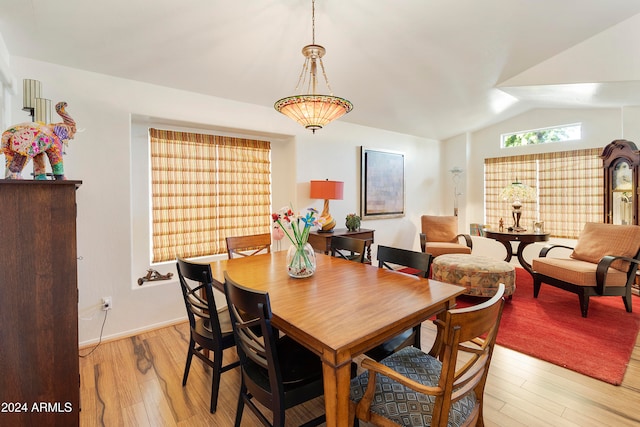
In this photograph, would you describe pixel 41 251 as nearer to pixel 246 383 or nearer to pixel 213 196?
pixel 246 383

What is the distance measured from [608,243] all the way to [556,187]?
176 centimetres

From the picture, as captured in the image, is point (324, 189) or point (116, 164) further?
point (324, 189)

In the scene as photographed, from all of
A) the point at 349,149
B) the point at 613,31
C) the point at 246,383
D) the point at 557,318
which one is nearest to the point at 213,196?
the point at 349,149

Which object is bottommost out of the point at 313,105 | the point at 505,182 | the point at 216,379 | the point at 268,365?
the point at 216,379

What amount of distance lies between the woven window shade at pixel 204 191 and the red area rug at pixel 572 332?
2.92 metres

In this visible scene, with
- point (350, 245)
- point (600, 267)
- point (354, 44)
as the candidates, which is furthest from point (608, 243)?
point (354, 44)

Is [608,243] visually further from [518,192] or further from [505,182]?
[505,182]

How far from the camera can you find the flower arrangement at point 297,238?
1.94m

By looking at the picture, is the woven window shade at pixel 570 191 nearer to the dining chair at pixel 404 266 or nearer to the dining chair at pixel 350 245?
the dining chair at pixel 350 245

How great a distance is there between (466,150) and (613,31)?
2.88 metres

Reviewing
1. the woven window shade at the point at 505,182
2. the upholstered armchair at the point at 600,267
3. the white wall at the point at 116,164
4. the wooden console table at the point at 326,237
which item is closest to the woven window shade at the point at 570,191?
the woven window shade at the point at 505,182

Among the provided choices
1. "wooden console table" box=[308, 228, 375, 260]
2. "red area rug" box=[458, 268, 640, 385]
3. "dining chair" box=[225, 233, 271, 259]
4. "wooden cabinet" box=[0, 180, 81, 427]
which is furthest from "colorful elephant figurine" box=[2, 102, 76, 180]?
"red area rug" box=[458, 268, 640, 385]

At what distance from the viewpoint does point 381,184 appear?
509 cm

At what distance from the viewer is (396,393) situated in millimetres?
1323
